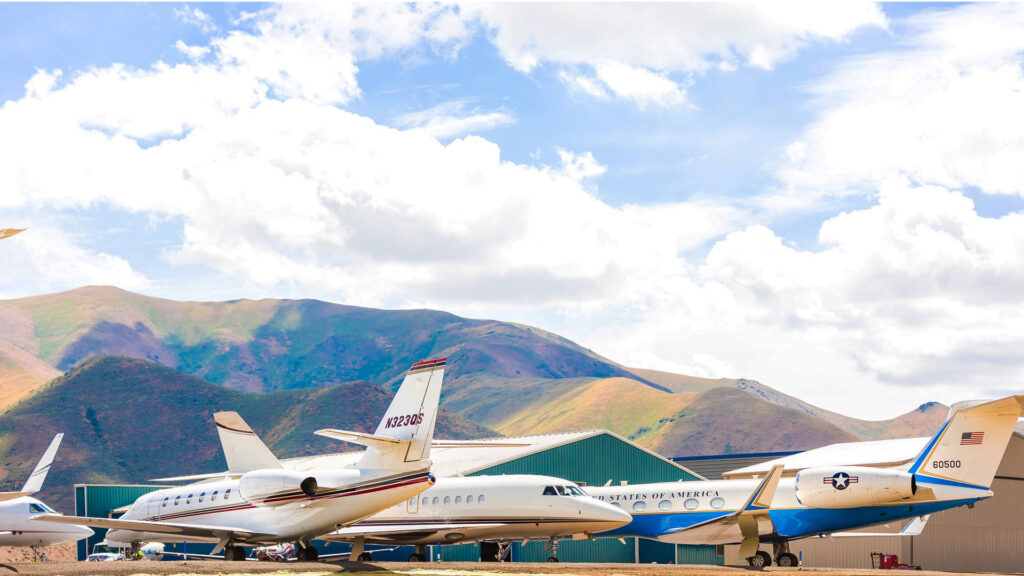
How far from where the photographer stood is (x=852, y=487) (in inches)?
1291

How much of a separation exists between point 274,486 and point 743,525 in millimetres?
15093

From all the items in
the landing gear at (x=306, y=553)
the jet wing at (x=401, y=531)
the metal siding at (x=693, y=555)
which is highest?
the jet wing at (x=401, y=531)

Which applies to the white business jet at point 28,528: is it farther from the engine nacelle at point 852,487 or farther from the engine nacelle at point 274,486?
the engine nacelle at point 852,487

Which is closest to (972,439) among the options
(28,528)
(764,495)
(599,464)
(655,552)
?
(764,495)

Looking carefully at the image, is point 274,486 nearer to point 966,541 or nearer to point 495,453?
point 495,453

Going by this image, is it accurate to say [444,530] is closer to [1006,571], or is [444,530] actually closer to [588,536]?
[588,536]

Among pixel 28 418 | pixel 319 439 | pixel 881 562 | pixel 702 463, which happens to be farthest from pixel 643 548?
pixel 28 418

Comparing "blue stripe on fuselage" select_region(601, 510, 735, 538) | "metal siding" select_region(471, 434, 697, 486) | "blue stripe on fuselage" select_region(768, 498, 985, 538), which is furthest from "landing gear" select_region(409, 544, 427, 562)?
"metal siding" select_region(471, 434, 697, 486)

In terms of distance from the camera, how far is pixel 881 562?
1644 inches

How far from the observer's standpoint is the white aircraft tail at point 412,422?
A: 28797 mm

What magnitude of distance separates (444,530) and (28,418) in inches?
5121

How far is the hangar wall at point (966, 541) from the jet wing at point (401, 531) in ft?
47.9

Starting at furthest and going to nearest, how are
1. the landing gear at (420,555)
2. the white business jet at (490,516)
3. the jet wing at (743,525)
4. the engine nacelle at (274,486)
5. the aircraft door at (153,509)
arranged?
1. the aircraft door at (153,509)
2. the landing gear at (420,555)
3. the white business jet at (490,516)
4. the jet wing at (743,525)
5. the engine nacelle at (274,486)

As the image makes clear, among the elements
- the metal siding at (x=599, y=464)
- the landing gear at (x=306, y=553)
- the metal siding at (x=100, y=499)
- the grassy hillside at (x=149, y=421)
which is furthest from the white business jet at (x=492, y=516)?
the grassy hillside at (x=149, y=421)
